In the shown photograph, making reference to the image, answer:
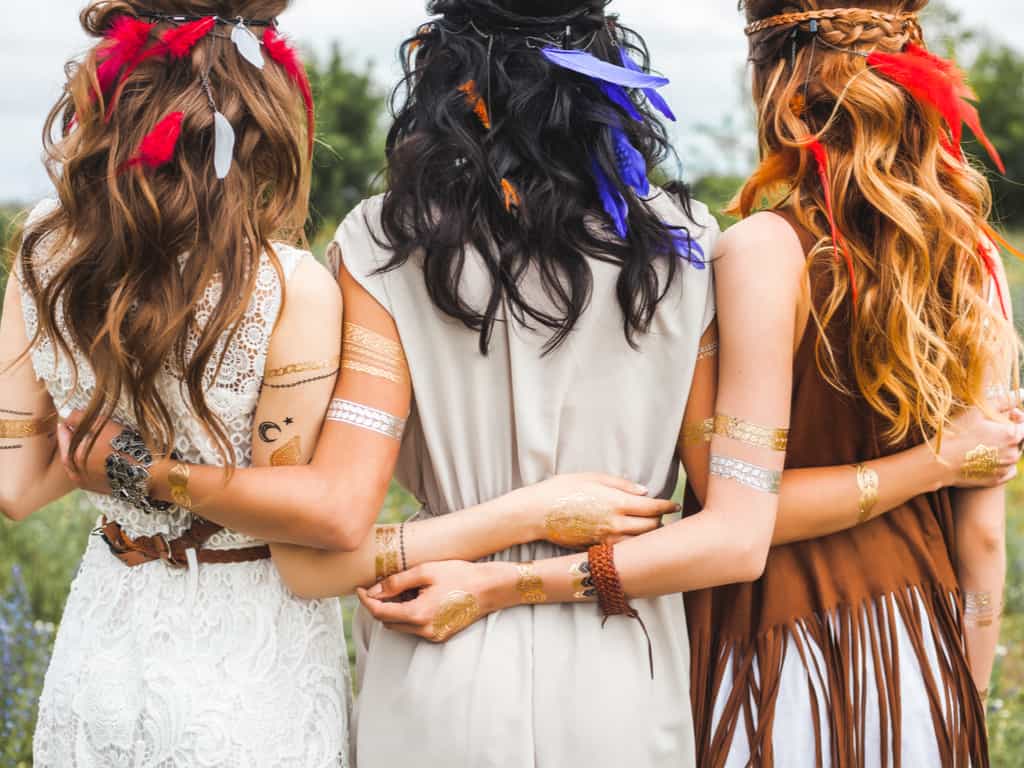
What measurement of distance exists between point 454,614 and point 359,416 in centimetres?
38

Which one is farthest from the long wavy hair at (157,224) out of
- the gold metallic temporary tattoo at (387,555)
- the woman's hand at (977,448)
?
the woman's hand at (977,448)

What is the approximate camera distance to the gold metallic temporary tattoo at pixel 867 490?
2.09m

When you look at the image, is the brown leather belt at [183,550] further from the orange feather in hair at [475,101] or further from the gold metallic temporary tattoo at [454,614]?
the orange feather in hair at [475,101]

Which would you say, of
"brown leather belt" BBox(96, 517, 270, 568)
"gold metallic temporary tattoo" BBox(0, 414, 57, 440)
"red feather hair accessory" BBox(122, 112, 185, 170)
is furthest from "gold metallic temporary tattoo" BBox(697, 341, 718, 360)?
"gold metallic temporary tattoo" BBox(0, 414, 57, 440)

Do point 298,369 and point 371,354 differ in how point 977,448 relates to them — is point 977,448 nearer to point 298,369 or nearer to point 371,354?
point 371,354

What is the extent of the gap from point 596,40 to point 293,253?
2.15ft

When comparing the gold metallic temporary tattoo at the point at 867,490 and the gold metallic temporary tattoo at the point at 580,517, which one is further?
the gold metallic temporary tattoo at the point at 867,490

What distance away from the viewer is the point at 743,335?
1.94 m

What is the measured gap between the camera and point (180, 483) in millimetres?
1926

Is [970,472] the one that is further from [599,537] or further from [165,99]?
[165,99]

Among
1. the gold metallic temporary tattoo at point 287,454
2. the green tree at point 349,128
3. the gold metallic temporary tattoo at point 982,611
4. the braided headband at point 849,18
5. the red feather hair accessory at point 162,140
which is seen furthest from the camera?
the green tree at point 349,128

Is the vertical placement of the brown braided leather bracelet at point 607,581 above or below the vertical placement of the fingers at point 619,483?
below

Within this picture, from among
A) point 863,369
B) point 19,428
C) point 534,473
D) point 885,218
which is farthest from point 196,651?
point 885,218

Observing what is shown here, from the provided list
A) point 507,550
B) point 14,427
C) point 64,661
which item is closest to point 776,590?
point 507,550
